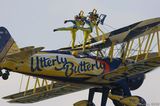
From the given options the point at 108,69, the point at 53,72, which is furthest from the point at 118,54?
the point at 53,72

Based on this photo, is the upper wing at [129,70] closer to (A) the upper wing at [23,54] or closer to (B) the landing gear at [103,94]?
(B) the landing gear at [103,94]

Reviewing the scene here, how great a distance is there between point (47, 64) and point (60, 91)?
187 inches

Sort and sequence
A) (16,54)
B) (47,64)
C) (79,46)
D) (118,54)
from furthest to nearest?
(79,46) < (118,54) < (47,64) < (16,54)

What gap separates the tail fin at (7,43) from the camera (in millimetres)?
32281

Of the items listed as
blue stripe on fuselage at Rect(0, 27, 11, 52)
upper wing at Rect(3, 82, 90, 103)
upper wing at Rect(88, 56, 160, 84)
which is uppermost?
blue stripe on fuselage at Rect(0, 27, 11, 52)

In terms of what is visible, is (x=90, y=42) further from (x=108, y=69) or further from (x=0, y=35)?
(x=0, y=35)

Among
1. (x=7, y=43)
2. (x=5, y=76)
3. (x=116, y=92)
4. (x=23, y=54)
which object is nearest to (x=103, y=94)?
(x=116, y=92)

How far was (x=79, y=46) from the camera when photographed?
39.8 meters

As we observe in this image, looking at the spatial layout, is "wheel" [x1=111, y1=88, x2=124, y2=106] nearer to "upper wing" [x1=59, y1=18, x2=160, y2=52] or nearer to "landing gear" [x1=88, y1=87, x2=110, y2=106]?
"landing gear" [x1=88, y1=87, x2=110, y2=106]

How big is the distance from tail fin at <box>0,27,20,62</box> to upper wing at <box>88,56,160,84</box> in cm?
415

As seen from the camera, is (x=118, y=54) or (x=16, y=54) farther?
(x=118, y=54)

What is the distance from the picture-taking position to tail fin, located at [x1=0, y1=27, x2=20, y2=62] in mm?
32281

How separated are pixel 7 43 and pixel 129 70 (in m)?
5.51

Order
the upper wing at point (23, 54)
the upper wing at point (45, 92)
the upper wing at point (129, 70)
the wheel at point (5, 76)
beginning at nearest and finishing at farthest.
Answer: the upper wing at point (23, 54) → the wheel at point (5, 76) → the upper wing at point (129, 70) → the upper wing at point (45, 92)
